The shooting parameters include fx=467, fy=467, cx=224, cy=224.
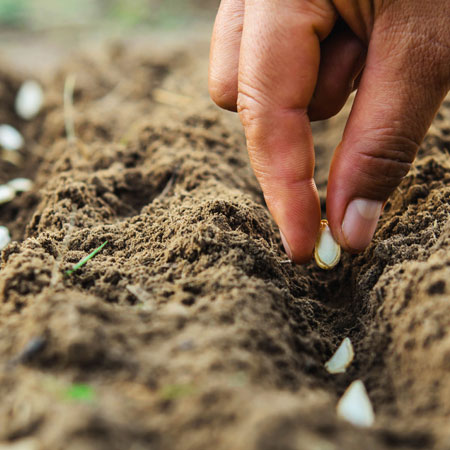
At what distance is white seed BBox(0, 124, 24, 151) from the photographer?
2.37 m

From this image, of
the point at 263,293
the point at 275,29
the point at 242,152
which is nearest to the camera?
the point at 263,293

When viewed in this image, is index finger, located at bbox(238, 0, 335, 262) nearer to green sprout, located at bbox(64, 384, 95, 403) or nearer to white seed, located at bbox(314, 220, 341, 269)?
white seed, located at bbox(314, 220, 341, 269)

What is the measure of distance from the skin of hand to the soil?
134 mm

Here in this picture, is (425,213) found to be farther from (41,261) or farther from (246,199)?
(41,261)

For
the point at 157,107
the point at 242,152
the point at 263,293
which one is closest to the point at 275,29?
the point at 263,293

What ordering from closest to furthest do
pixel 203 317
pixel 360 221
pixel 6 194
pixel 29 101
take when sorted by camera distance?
pixel 203 317, pixel 360 221, pixel 6 194, pixel 29 101

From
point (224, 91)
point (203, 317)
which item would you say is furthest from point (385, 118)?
point (203, 317)

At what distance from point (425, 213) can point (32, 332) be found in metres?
1.12

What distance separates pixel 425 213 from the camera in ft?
4.60

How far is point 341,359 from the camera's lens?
3.56ft

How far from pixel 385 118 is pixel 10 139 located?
76.0 inches

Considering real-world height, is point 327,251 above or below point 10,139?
above

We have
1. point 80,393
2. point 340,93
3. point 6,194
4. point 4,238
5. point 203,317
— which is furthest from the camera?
point 6,194

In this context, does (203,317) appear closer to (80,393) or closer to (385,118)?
(80,393)
